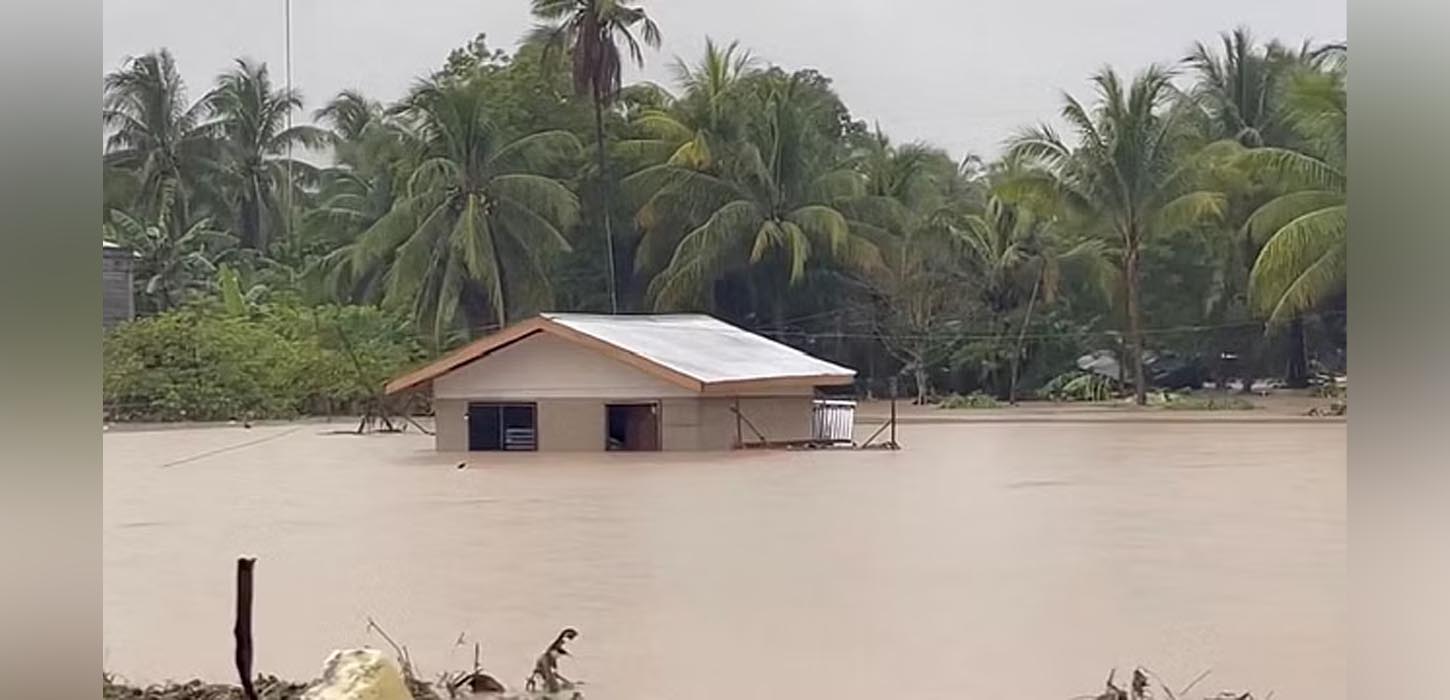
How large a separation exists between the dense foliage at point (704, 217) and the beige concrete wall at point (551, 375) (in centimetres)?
5

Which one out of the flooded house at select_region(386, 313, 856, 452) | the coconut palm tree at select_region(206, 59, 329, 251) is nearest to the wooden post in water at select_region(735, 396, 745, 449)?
the flooded house at select_region(386, 313, 856, 452)

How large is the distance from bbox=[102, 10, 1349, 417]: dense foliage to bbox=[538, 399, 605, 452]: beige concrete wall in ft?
0.43

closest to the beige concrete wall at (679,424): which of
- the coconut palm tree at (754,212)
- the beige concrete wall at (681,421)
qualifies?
the beige concrete wall at (681,421)

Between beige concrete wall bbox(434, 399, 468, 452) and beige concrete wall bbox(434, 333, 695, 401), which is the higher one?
beige concrete wall bbox(434, 333, 695, 401)

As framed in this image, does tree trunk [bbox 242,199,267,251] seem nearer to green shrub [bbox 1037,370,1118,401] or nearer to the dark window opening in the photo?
the dark window opening

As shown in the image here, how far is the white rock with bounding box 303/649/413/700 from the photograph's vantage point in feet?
5.47

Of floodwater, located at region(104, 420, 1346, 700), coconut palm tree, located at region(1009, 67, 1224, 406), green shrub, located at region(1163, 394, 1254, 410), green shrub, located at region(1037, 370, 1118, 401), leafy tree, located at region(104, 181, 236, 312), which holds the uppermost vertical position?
coconut palm tree, located at region(1009, 67, 1224, 406)

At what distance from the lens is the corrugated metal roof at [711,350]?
1.85 metres
